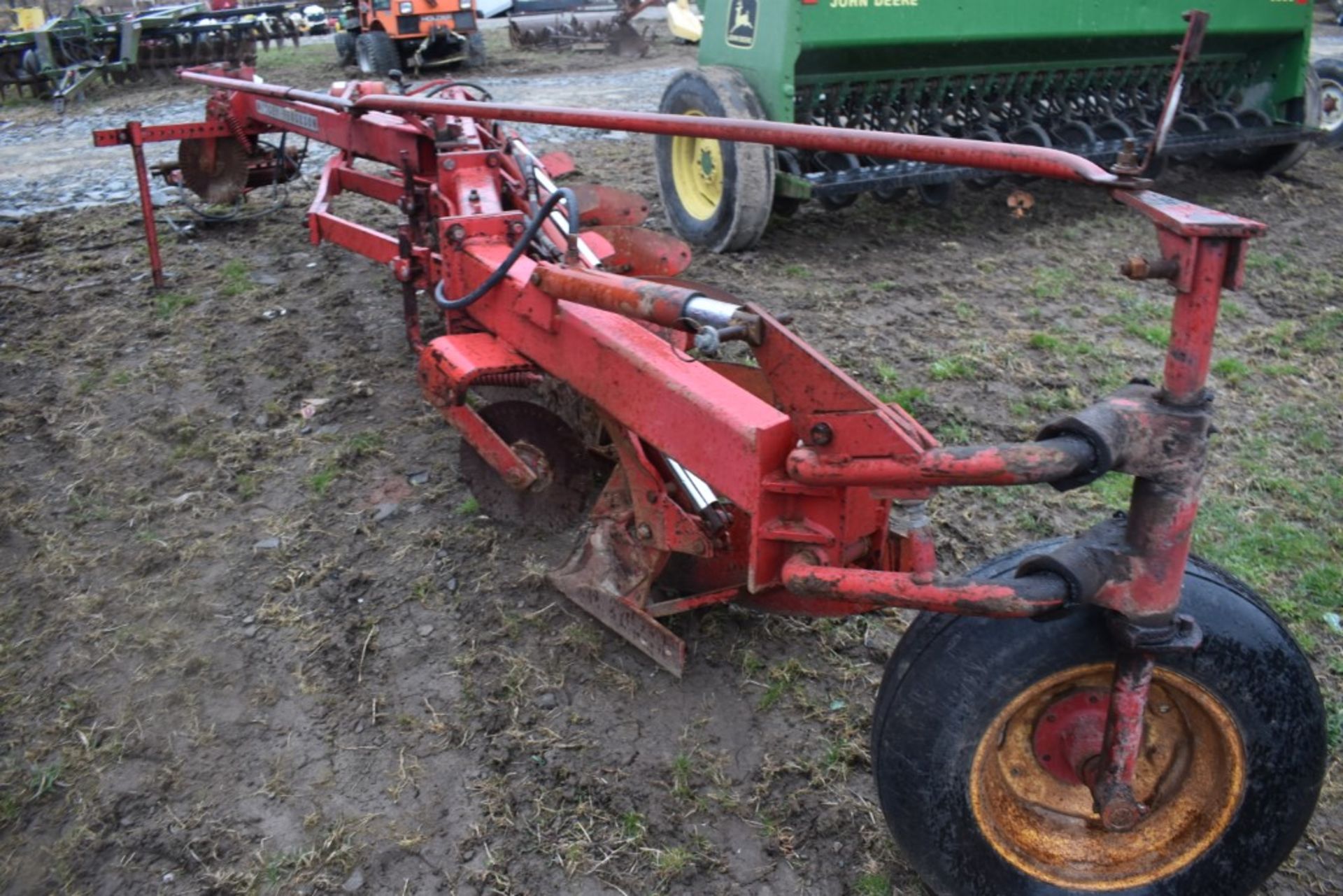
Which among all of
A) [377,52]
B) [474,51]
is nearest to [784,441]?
[377,52]

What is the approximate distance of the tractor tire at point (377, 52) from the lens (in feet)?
46.6

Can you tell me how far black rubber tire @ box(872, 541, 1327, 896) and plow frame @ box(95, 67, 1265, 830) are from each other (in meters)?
0.13

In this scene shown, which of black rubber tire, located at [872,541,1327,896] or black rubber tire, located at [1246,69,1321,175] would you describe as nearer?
black rubber tire, located at [872,541,1327,896]

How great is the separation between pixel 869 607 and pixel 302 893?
54.3 inches

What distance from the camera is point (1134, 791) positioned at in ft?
7.41

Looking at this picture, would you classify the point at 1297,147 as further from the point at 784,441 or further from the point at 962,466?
the point at 962,466

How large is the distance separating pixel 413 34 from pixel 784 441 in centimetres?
1348

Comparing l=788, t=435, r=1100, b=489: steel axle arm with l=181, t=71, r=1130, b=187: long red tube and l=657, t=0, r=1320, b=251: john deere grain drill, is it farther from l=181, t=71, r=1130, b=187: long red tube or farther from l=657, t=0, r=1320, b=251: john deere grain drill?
l=657, t=0, r=1320, b=251: john deere grain drill

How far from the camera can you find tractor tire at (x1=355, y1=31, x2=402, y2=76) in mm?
14211

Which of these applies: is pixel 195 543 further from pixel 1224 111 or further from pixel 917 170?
pixel 1224 111

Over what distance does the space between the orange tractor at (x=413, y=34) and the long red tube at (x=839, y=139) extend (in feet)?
39.0

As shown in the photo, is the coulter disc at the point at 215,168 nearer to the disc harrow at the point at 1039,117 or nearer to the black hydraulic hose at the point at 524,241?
the disc harrow at the point at 1039,117

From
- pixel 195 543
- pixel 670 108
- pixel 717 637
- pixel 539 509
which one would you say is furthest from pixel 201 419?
pixel 670 108

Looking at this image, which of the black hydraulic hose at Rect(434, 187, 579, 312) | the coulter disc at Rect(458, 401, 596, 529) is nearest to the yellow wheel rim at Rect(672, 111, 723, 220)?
the coulter disc at Rect(458, 401, 596, 529)
